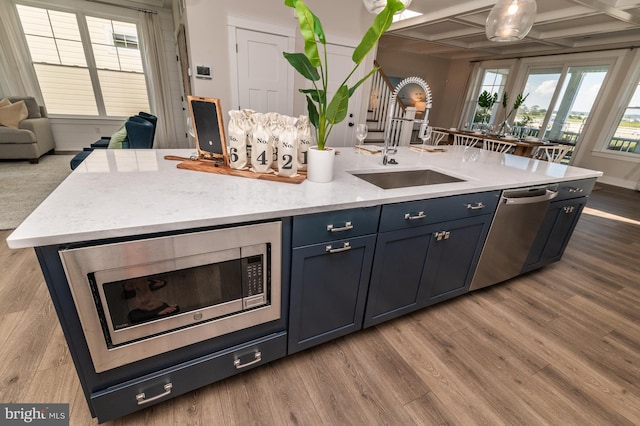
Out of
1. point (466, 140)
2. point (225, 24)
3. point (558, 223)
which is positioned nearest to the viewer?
point (558, 223)

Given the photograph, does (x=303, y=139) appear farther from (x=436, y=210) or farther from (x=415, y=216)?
(x=436, y=210)

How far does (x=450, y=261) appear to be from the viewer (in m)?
1.80

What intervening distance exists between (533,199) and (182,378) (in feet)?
7.62

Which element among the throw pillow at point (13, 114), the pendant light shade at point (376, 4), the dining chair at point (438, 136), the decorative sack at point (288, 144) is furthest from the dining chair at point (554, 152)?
the throw pillow at point (13, 114)

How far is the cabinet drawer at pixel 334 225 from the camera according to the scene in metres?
1.19

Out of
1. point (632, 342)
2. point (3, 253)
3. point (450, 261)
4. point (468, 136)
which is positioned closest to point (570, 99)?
point (468, 136)

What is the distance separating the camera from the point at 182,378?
1.18 metres

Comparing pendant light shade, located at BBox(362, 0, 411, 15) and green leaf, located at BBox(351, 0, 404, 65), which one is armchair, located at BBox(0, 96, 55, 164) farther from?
green leaf, located at BBox(351, 0, 404, 65)

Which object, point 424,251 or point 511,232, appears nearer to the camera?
point 424,251

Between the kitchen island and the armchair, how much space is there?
4359 millimetres

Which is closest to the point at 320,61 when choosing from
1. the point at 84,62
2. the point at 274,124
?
the point at 274,124

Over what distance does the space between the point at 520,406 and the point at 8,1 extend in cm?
842

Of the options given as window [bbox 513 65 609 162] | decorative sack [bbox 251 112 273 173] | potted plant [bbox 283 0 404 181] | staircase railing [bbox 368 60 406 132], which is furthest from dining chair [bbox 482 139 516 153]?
decorative sack [bbox 251 112 273 173]

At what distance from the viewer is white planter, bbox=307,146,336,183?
4.53 ft
